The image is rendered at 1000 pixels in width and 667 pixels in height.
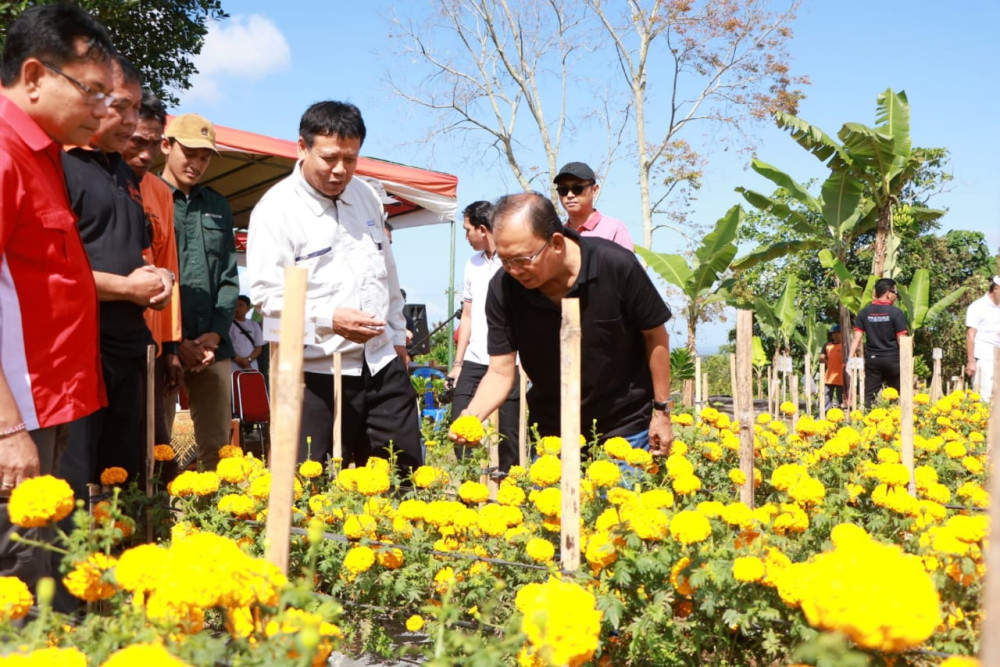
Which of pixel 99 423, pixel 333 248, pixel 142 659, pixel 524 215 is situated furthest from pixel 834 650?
pixel 333 248

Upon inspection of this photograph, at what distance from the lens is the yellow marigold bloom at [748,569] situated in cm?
186

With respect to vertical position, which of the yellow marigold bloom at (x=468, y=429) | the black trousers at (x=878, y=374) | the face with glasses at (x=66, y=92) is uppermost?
the face with glasses at (x=66, y=92)

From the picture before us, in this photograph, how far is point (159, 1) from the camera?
11.8m

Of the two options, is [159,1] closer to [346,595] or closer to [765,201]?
[765,201]

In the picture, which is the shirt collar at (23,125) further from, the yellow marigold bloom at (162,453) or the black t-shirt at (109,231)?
the yellow marigold bloom at (162,453)

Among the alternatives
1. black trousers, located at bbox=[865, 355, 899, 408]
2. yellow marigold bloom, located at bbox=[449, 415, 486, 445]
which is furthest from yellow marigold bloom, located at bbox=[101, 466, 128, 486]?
black trousers, located at bbox=[865, 355, 899, 408]

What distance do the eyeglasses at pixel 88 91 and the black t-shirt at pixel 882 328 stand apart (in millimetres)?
8685

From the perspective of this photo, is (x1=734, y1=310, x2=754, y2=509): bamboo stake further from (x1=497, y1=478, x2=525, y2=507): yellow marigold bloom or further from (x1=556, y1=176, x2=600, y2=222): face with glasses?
(x1=556, y1=176, x2=600, y2=222): face with glasses

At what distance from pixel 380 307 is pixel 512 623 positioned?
7.17 feet

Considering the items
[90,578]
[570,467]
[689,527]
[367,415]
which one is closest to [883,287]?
[367,415]

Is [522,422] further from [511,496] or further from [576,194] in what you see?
[511,496]

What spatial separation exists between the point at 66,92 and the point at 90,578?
3.76 ft

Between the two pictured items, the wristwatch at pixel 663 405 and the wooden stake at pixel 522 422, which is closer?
the wristwatch at pixel 663 405

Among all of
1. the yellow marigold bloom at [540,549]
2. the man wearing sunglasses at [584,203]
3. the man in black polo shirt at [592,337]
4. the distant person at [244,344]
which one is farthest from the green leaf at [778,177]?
the yellow marigold bloom at [540,549]
